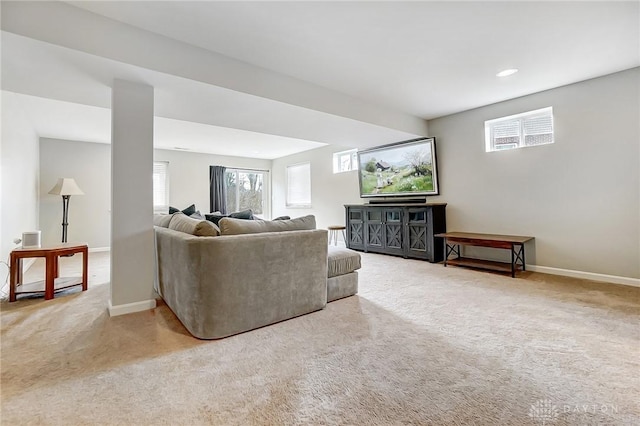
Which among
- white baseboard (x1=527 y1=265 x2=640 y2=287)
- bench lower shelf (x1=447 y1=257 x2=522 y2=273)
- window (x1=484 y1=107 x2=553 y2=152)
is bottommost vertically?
white baseboard (x1=527 y1=265 x2=640 y2=287)

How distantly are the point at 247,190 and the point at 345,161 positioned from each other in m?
3.42

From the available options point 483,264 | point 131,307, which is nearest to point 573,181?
point 483,264

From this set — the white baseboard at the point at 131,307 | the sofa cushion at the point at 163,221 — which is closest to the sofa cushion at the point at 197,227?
the sofa cushion at the point at 163,221

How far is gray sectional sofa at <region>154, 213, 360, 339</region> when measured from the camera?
2.03 meters

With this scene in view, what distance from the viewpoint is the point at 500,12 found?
2.24 m

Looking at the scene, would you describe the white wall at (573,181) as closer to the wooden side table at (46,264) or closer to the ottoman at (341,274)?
the ottoman at (341,274)

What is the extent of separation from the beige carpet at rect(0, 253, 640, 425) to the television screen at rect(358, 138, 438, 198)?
277 cm

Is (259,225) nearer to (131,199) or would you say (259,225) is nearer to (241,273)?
(241,273)

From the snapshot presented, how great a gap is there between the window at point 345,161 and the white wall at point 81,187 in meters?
5.20

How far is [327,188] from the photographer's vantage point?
23.6 feet

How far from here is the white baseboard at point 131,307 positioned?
→ 249 centimetres

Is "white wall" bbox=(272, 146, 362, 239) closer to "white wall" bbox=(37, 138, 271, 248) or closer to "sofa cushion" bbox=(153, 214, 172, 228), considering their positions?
"white wall" bbox=(37, 138, 271, 248)

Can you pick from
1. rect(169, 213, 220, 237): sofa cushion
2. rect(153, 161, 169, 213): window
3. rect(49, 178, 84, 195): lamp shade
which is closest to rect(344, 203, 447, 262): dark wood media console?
rect(169, 213, 220, 237): sofa cushion

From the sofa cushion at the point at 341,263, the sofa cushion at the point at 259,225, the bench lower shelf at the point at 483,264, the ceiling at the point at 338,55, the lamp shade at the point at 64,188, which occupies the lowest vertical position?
the bench lower shelf at the point at 483,264
